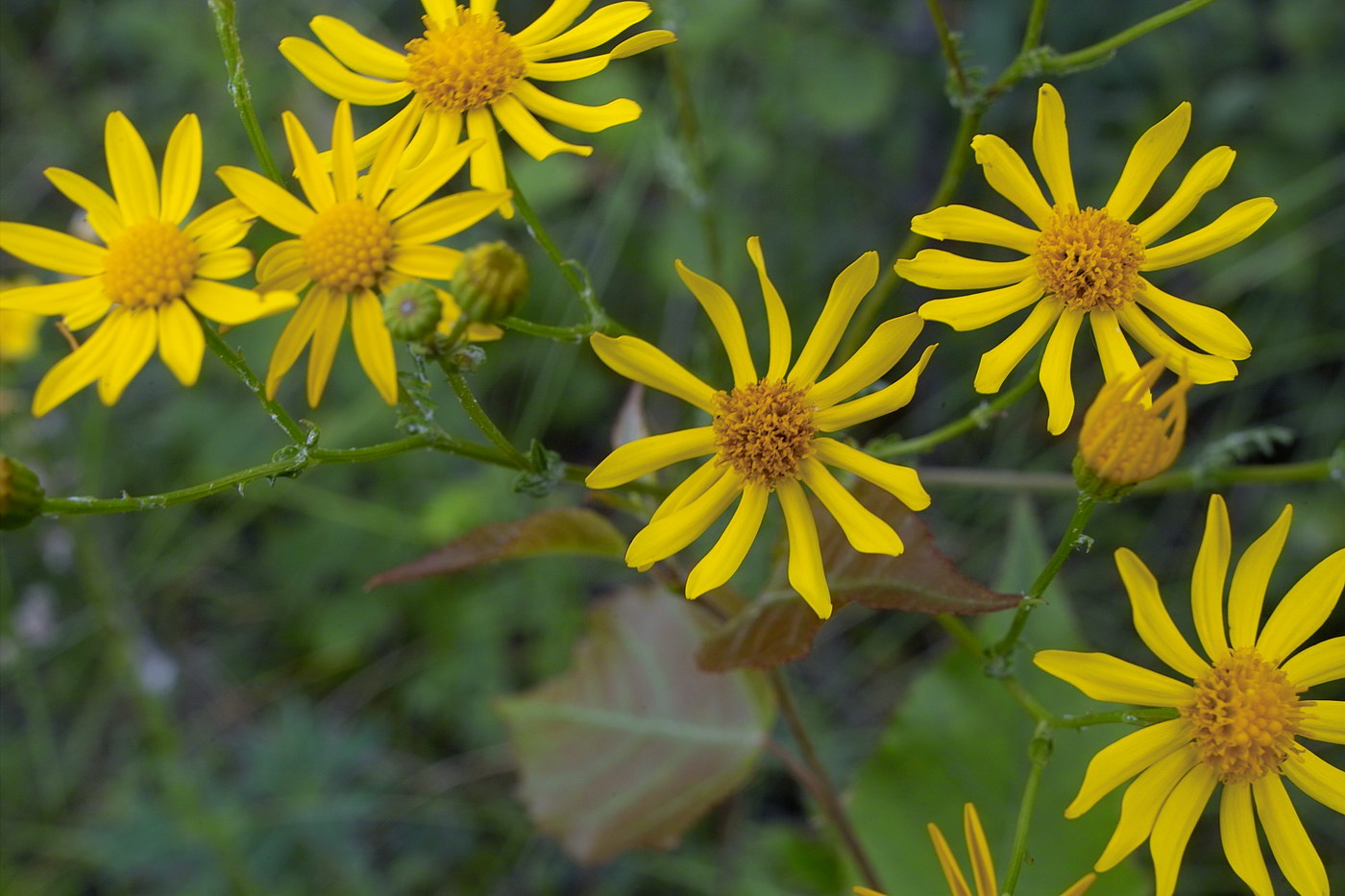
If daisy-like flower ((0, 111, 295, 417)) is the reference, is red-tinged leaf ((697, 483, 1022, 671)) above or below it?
below

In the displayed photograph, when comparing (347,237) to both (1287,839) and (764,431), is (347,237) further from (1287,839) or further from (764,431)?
(1287,839)

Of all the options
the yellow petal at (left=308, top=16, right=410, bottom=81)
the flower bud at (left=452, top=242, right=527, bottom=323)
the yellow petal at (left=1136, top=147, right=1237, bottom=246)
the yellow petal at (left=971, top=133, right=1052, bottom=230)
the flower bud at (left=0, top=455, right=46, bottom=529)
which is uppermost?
the yellow petal at (left=308, top=16, right=410, bottom=81)

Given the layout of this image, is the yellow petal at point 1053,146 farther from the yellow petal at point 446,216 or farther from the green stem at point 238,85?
the green stem at point 238,85

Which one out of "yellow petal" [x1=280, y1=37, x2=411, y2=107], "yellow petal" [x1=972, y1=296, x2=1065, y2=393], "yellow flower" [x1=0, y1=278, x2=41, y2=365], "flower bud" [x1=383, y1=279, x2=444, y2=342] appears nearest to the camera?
"flower bud" [x1=383, y1=279, x2=444, y2=342]

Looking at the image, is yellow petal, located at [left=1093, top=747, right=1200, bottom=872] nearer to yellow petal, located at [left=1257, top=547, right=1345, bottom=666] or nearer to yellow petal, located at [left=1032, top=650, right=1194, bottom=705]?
yellow petal, located at [left=1032, top=650, right=1194, bottom=705]

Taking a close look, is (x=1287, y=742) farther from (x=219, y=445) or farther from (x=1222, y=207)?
(x=219, y=445)

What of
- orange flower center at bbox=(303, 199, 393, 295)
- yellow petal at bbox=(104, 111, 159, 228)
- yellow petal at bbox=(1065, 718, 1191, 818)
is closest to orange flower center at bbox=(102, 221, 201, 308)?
yellow petal at bbox=(104, 111, 159, 228)

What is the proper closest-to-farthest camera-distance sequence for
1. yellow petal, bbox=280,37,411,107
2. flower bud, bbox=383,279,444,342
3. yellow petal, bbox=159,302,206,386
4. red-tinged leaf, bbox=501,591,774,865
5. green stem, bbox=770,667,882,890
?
flower bud, bbox=383,279,444,342, yellow petal, bbox=159,302,206,386, yellow petal, bbox=280,37,411,107, green stem, bbox=770,667,882,890, red-tinged leaf, bbox=501,591,774,865
